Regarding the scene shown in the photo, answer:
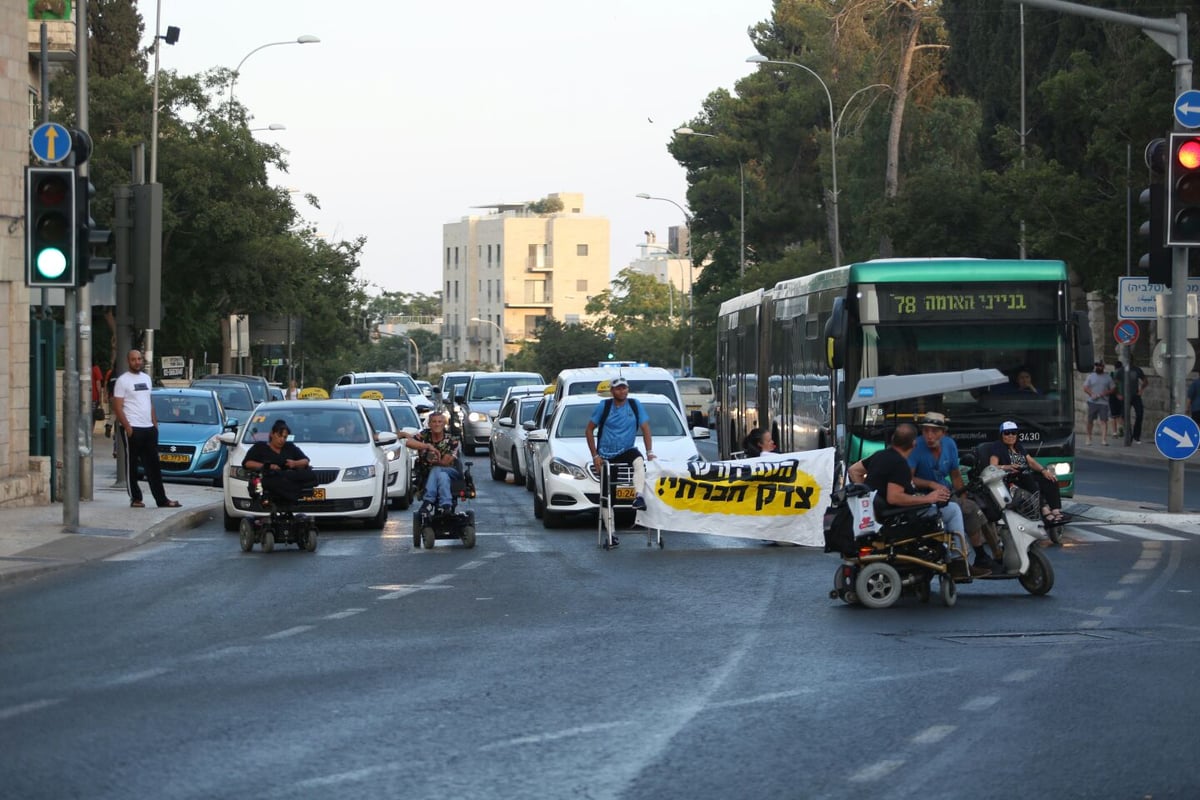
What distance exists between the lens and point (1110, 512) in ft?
74.3

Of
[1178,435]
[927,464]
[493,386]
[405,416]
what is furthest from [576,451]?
[493,386]

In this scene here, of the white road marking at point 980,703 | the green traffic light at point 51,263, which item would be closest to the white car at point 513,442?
the green traffic light at point 51,263

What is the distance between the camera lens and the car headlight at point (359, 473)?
852 inches

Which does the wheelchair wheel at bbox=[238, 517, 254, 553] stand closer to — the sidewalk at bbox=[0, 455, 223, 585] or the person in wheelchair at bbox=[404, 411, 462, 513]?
the sidewalk at bbox=[0, 455, 223, 585]

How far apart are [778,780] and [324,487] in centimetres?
1438

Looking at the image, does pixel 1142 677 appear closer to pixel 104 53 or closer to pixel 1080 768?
pixel 1080 768

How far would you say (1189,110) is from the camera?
67.6ft

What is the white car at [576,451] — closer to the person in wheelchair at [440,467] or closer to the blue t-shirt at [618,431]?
the blue t-shirt at [618,431]

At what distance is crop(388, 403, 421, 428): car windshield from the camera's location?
3312 centimetres

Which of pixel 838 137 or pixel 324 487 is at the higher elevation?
pixel 838 137

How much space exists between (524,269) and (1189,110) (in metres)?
144

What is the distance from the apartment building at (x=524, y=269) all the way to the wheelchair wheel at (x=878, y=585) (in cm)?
14334

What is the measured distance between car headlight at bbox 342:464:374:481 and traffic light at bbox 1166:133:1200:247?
30.2 ft

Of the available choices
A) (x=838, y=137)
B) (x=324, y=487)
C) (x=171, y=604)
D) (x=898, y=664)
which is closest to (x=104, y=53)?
(x=838, y=137)
